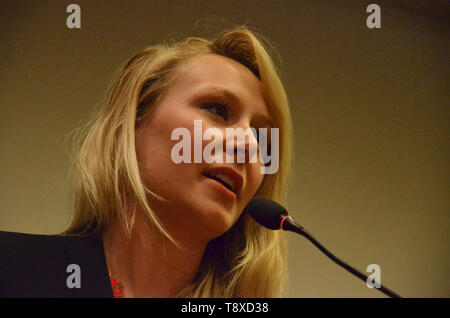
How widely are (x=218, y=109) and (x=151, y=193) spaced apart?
18cm

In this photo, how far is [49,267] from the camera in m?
0.64

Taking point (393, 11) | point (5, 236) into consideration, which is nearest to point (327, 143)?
point (393, 11)

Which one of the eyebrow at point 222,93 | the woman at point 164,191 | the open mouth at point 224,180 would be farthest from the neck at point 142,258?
the eyebrow at point 222,93

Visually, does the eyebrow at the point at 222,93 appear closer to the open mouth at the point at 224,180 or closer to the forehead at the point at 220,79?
the forehead at the point at 220,79

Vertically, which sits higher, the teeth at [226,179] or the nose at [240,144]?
the nose at [240,144]

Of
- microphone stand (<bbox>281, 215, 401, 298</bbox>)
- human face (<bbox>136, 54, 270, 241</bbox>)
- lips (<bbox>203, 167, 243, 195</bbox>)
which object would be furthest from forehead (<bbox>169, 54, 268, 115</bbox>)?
microphone stand (<bbox>281, 215, 401, 298</bbox>)

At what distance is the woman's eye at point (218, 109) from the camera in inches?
28.6

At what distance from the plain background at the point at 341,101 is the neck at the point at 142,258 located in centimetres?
19

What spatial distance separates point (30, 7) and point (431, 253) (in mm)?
940

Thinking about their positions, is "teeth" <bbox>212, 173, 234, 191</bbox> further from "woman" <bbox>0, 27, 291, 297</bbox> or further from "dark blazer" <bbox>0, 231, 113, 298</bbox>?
"dark blazer" <bbox>0, 231, 113, 298</bbox>

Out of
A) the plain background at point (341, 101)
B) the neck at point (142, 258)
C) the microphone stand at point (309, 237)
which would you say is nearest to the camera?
the microphone stand at point (309, 237)

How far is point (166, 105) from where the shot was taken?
716 mm

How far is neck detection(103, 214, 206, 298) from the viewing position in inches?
27.4

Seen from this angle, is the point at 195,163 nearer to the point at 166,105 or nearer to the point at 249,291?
the point at 166,105
